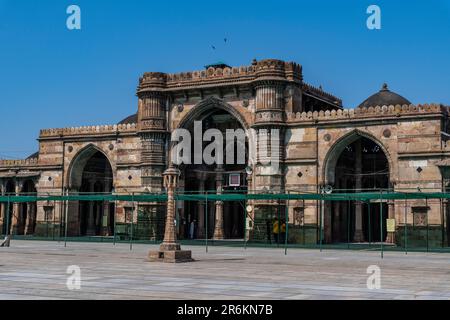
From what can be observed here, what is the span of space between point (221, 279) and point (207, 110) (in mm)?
24868

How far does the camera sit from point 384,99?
4203cm

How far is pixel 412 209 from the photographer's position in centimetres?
3241

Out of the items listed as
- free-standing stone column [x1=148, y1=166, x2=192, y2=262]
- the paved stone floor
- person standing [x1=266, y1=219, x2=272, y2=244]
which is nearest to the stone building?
person standing [x1=266, y1=219, x2=272, y2=244]

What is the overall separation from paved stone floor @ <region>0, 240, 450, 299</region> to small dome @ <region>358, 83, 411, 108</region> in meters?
20.4

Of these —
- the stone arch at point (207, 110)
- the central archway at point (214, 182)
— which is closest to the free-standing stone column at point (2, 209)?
the central archway at point (214, 182)

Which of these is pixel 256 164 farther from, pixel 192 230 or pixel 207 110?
pixel 192 230

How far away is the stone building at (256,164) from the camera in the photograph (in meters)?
32.8

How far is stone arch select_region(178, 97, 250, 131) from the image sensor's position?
3780cm

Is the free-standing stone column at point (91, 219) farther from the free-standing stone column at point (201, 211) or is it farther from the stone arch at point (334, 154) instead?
the stone arch at point (334, 154)

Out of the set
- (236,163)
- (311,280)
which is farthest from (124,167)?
(311,280)

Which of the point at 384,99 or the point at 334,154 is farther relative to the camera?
the point at 384,99

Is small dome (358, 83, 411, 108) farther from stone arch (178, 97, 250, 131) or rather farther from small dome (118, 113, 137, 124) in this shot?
small dome (118, 113, 137, 124)

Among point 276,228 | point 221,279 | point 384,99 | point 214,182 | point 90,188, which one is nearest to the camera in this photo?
point 221,279

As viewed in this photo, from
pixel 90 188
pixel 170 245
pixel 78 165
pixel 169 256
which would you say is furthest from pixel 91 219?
pixel 169 256
